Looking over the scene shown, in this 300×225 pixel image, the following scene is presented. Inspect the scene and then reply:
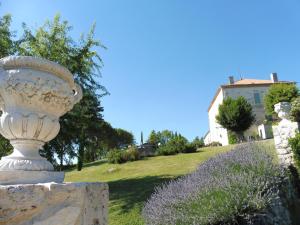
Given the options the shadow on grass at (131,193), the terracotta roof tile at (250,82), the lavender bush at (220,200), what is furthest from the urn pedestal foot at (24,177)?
the terracotta roof tile at (250,82)

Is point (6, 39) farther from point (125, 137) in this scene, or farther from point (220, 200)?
point (125, 137)

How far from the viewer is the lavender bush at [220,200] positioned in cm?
475

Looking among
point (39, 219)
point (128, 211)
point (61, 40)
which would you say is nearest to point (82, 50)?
point (61, 40)

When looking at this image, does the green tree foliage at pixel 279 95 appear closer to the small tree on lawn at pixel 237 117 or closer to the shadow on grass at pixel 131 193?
the small tree on lawn at pixel 237 117

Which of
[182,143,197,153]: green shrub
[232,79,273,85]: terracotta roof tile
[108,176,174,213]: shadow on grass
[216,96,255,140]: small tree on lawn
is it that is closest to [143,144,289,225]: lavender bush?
[108,176,174,213]: shadow on grass

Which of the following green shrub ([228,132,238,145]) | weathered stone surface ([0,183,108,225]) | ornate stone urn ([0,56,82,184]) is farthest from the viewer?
green shrub ([228,132,238,145])

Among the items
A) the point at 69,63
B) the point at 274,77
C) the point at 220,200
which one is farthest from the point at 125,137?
the point at 220,200

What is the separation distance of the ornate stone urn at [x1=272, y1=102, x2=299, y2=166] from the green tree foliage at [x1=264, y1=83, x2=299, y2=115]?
63.1ft

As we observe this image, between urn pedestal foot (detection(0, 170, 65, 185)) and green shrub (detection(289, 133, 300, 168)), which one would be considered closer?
urn pedestal foot (detection(0, 170, 65, 185))

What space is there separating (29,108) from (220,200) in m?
3.62

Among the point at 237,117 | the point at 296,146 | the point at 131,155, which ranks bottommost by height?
the point at 296,146

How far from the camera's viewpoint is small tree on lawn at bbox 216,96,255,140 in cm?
3086

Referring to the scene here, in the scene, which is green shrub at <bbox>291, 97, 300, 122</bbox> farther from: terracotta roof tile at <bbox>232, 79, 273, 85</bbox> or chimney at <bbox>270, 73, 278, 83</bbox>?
chimney at <bbox>270, 73, 278, 83</bbox>

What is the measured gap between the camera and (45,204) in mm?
1908
